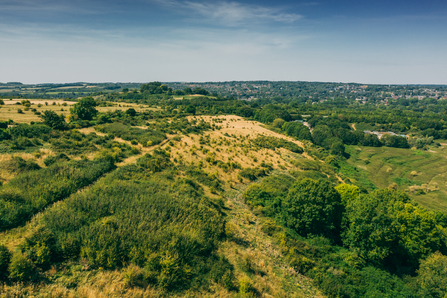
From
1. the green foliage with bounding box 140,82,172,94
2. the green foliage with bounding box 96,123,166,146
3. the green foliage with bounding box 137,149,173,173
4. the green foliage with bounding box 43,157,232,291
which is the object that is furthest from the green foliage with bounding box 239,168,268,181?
the green foliage with bounding box 140,82,172,94

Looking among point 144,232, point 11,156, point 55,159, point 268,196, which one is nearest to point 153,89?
point 55,159

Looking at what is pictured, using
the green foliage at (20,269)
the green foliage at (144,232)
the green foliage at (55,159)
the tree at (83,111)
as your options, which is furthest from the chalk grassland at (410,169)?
the tree at (83,111)

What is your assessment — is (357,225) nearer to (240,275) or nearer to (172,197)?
(240,275)

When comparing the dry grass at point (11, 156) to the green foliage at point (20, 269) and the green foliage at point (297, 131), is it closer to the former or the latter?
the green foliage at point (20, 269)

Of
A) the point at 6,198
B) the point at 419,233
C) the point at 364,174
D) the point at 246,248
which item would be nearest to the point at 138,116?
the point at 6,198

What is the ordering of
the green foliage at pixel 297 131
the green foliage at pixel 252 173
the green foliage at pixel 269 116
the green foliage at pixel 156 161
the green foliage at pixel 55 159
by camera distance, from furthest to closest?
the green foliage at pixel 269 116
the green foliage at pixel 297 131
the green foliage at pixel 252 173
the green foliage at pixel 156 161
the green foliage at pixel 55 159

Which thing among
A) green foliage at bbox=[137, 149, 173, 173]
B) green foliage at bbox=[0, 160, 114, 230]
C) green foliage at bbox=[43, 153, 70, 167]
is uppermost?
green foliage at bbox=[43, 153, 70, 167]

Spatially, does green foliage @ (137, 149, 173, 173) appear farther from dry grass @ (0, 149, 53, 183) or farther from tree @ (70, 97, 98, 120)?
tree @ (70, 97, 98, 120)
